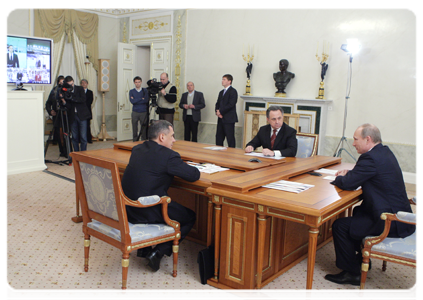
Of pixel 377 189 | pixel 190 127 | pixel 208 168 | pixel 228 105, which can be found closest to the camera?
pixel 377 189

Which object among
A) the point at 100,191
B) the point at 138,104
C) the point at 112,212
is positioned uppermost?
the point at 138,104

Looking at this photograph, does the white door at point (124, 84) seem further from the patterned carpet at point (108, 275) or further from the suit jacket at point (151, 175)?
the suit jacket at point (151, 175)

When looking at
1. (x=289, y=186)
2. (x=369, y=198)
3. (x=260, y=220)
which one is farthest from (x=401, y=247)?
(x=260, y=220)

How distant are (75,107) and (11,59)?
1.15m

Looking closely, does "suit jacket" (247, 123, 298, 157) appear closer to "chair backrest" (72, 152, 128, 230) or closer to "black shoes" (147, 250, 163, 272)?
"black shoes" (147, 250, 163, 272)

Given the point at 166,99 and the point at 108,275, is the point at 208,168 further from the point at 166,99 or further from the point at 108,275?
the point at 166,99

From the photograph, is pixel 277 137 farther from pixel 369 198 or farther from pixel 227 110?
pixel 227 110

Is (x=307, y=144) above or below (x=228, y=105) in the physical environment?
below

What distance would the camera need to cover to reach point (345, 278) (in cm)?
277

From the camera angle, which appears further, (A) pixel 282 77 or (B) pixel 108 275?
(A) pixel 282 77

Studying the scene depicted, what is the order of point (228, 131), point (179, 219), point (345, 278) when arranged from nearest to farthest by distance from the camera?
1. point (345, 278)
2. point (179, 219)
3. point (228, 131)

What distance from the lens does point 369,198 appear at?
104 inches

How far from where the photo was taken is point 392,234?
2553 millimetres

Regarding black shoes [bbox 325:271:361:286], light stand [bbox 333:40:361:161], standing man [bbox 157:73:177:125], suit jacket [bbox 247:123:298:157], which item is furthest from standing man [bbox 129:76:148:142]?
black shoes [bbox 325:271:361:286]
